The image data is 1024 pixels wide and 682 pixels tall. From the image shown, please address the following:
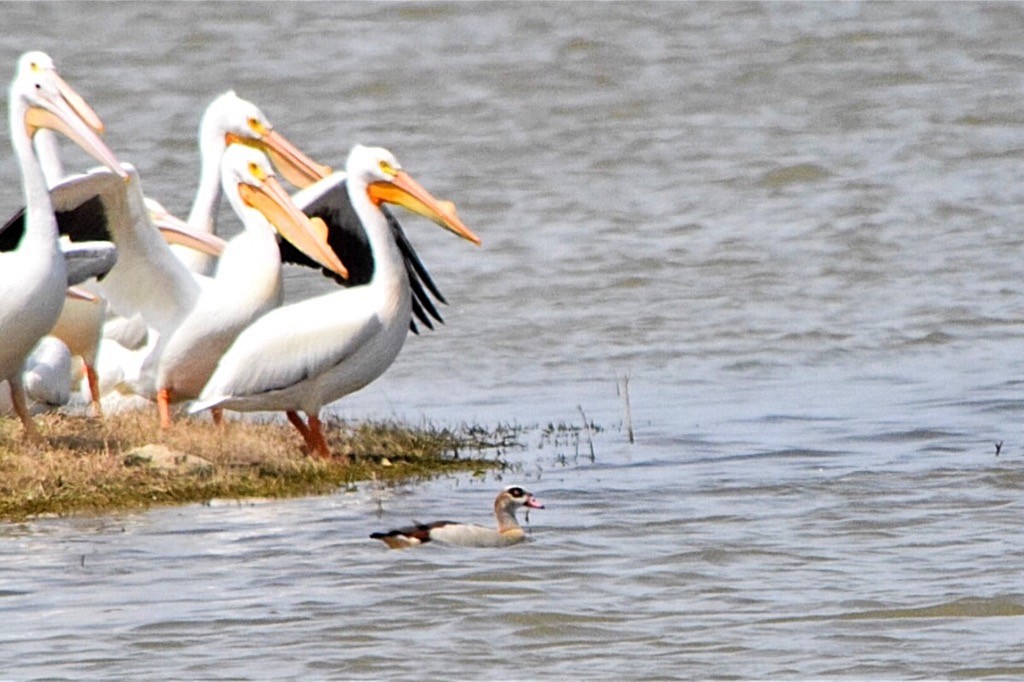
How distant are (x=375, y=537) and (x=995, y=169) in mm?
10747

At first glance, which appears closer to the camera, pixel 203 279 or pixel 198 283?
pixel 198 283

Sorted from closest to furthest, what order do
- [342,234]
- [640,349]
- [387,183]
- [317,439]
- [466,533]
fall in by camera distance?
[466,533] → [317,439] → [387,183] → [342,234] → [640,349]

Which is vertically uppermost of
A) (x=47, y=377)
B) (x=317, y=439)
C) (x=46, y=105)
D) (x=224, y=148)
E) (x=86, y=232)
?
(x=46, y=105)

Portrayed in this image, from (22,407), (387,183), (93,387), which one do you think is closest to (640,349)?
(387,183)

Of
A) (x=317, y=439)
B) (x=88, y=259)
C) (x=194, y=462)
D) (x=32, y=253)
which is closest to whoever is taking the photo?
(x=32, y=253)

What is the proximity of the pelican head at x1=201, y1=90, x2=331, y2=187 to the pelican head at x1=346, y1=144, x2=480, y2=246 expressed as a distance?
111cm

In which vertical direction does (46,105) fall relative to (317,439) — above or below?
above

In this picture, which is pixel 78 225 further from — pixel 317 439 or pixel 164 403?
pixel 317 439

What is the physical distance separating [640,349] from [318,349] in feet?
12.7

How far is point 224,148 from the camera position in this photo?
31.7 feet

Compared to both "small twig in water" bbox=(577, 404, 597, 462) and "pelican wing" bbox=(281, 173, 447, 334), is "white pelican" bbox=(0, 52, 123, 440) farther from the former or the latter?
"small twig in water" bbox=(577, 404, 597, 462)

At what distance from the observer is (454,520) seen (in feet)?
24.2

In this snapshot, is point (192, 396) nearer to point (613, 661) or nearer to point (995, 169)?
point (613, 661)

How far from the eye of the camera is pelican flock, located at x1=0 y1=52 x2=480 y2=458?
7797mm
